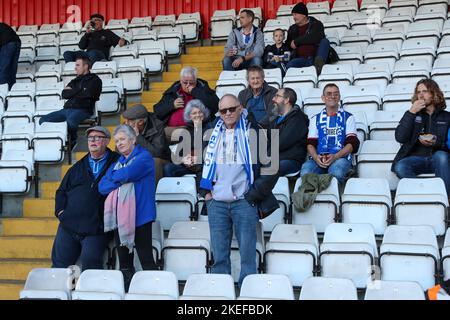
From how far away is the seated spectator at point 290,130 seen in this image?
7668 millimetres

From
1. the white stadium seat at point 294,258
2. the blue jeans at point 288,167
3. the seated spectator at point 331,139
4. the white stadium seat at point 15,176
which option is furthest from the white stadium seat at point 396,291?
the white stadium seat at point 15,176

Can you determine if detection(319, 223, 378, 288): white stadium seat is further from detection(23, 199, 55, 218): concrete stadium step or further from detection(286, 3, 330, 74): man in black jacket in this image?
detection(286, 3, 330, 74): man in black jacket

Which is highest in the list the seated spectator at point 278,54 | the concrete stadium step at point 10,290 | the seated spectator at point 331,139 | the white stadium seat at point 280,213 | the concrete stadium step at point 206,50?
the concrete stadium step at point 206,50

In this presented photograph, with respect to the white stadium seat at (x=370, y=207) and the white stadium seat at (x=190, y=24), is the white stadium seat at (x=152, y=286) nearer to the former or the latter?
the white stadium seat at (x=370, y=207)

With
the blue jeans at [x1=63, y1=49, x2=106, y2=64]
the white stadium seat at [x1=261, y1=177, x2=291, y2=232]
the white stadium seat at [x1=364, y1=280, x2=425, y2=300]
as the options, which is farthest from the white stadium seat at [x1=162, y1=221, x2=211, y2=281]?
the blue jeans at [x1=63, y1=49, x2=106, y2=64]

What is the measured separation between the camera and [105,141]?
6.97 m

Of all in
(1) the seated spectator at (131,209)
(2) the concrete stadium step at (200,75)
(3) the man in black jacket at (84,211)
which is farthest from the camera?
(2) the concrete stadium step at (200,75)

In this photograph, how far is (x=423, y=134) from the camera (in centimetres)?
743

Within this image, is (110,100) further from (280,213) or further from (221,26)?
(280,213)

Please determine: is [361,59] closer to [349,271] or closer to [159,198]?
[159,198]

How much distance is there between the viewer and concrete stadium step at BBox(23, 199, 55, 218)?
831cm

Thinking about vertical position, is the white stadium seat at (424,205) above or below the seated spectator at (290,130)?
below

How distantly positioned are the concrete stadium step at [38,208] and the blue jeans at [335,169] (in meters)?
2.51
